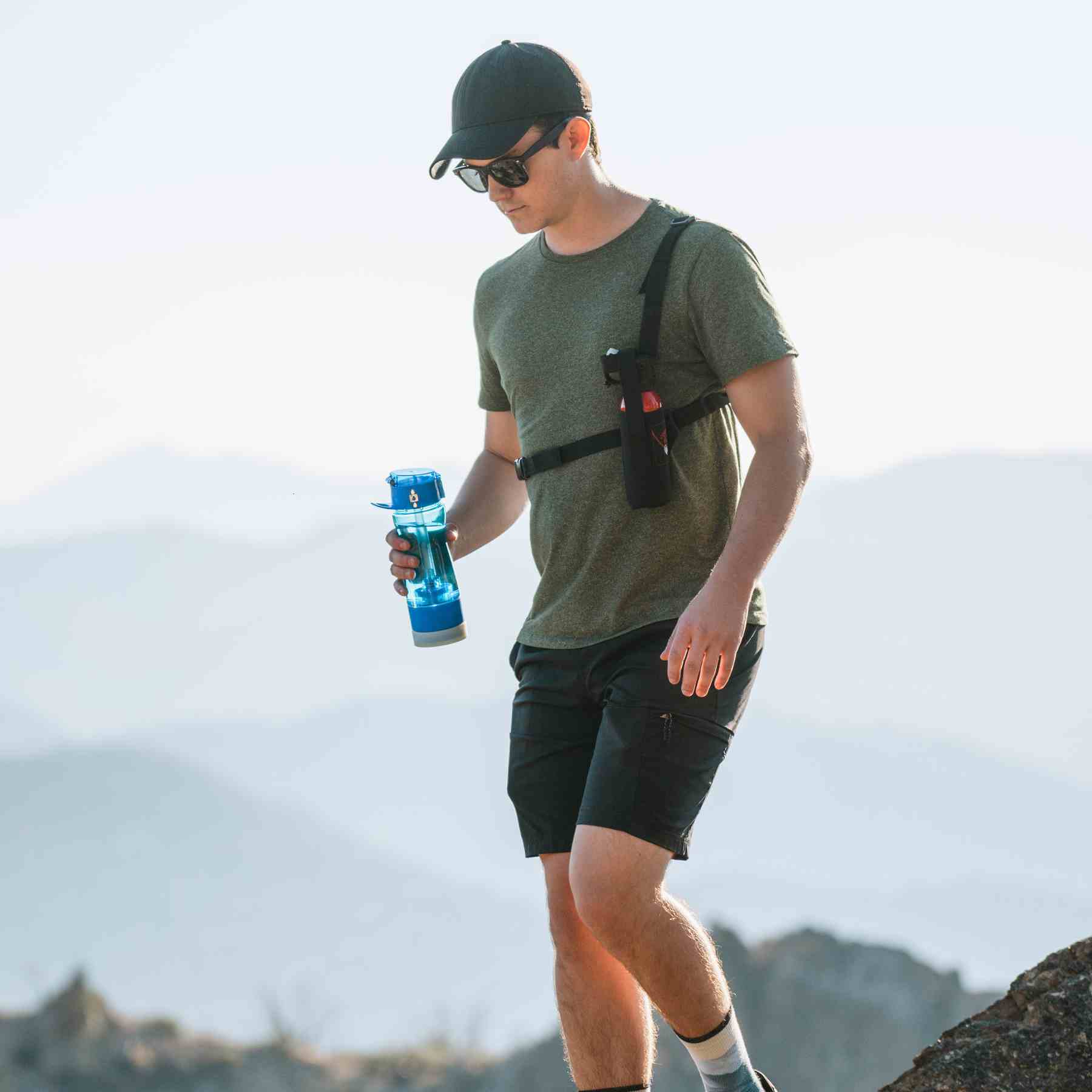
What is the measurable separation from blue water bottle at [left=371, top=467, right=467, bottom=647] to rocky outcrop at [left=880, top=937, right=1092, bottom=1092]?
1.66 m

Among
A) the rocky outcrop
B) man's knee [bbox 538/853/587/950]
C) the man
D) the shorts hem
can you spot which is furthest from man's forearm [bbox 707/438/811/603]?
the rocky outcrop

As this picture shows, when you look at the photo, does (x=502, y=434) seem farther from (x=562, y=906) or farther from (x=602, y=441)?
(x=562, y=906)

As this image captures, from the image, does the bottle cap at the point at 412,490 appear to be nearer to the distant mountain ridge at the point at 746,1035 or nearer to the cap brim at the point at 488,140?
the cap brim at the point at 488,140

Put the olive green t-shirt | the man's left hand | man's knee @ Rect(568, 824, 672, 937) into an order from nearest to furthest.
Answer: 1. the man's left hand
2. man's knee @ Rect(568, 824, 672, 937)
3. the olive green t-shirt

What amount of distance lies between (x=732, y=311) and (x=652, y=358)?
232 millimetres

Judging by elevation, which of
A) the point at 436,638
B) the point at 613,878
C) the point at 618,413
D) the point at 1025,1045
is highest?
the point at 618,413

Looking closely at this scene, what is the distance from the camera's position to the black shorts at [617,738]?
12.2 feet

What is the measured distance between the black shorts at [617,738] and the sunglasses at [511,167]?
1186 mm

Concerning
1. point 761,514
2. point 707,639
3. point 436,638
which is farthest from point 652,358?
point 436,638

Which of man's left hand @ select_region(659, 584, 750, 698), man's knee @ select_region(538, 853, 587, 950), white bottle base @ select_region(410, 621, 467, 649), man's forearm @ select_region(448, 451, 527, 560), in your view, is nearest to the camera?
man's left hand @ select_region(659, 584, 750, 698)

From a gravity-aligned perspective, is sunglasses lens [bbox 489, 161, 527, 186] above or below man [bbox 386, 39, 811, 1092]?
above

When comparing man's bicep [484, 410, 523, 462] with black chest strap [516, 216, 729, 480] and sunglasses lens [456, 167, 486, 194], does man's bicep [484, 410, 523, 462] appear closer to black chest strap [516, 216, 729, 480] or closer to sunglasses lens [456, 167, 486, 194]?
black chest strap [516, 216, 729, 480]

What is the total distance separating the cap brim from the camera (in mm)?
3924

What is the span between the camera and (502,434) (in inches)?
183
